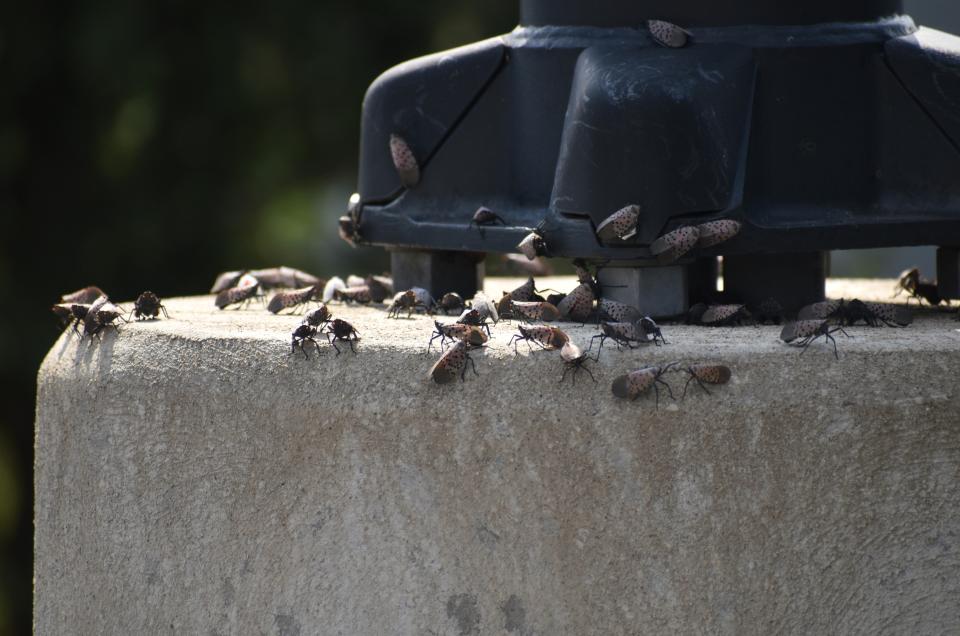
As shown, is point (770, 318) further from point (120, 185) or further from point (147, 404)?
point (120, 185)

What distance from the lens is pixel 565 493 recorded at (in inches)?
96.7

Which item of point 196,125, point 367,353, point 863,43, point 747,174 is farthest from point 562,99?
point 196,125

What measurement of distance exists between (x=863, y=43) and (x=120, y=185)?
6.54 meters

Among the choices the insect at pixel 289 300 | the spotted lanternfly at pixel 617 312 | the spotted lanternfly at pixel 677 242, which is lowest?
the insect at pixel 289 300

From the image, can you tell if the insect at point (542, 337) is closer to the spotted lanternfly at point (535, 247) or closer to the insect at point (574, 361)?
the insect at point (574, 361)

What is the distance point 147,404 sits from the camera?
2.79 metres

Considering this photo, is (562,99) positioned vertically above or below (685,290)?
above

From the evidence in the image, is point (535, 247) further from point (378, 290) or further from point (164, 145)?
point (164, 145)

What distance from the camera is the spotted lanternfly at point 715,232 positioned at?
2.80m

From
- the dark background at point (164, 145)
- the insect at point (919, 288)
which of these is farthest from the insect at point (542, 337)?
the dark background at point (164, 145)

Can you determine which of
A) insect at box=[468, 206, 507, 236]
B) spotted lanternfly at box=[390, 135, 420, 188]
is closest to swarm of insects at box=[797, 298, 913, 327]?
insect at box=[468, 206, 507, 236]

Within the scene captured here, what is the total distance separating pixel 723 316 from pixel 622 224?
0.95 ft

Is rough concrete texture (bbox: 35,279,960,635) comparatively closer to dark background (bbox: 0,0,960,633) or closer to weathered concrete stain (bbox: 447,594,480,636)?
weathered concrete stain (bbox: 447,594,480,636)

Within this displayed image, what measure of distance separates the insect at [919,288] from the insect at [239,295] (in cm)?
A: 162
